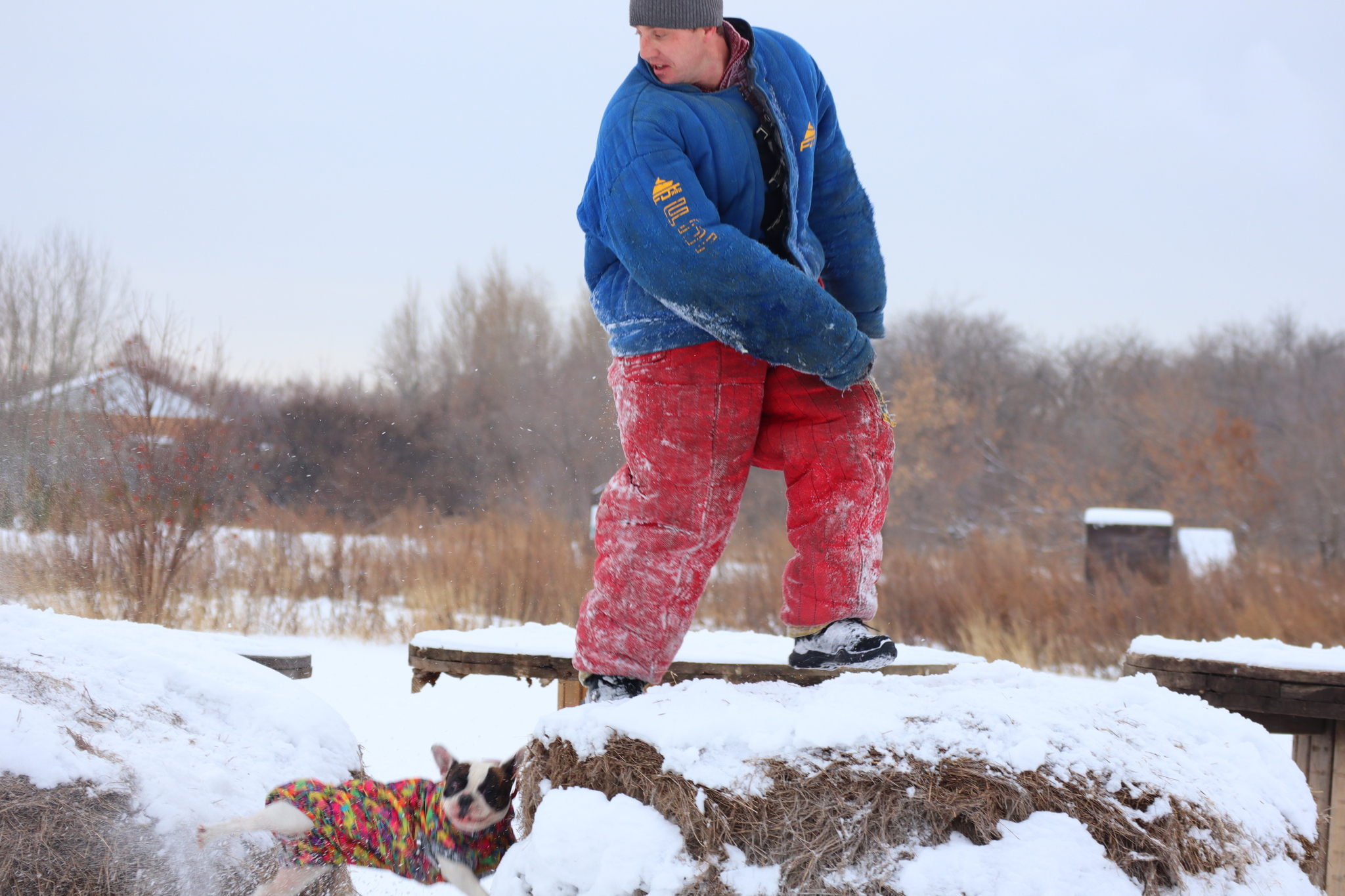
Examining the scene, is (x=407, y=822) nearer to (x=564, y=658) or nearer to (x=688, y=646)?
(x=564, y=658)

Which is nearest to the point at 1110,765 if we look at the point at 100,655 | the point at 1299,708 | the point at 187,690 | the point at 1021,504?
the point at 1299,708

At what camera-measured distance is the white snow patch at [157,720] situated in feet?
5.93

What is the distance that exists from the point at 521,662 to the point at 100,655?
3.26 feet

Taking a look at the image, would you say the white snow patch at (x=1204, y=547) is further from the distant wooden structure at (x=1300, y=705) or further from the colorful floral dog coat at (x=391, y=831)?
the colorful floral dog coat at (x=391, y=831)

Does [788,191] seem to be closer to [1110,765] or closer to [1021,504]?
[1110,765]

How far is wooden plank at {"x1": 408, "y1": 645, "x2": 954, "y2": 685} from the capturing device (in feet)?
7.73

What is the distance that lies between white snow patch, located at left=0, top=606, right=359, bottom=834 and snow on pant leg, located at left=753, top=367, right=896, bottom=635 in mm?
1159

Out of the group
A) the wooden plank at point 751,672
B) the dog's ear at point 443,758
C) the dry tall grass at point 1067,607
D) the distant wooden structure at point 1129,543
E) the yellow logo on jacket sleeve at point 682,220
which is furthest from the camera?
the distant wooden structure at point 1129,543

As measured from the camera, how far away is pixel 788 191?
1790mm

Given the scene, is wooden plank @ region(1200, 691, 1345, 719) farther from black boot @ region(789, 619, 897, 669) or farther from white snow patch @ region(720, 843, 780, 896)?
white snow patch @ region(720, 843, 780, 896)

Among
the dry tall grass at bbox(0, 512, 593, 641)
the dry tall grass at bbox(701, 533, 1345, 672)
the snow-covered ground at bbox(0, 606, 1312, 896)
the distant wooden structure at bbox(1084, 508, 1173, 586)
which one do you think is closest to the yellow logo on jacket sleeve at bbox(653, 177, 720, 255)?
the snow-covered ground at bbox(0, 606, 1312, 896)

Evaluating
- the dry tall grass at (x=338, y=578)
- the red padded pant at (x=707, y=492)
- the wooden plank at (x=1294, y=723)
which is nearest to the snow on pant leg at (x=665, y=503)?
the red padded pant at (x=707, y=492)

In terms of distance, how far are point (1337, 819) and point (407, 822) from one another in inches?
92.7

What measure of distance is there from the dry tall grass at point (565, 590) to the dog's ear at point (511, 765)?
5.59 meters
